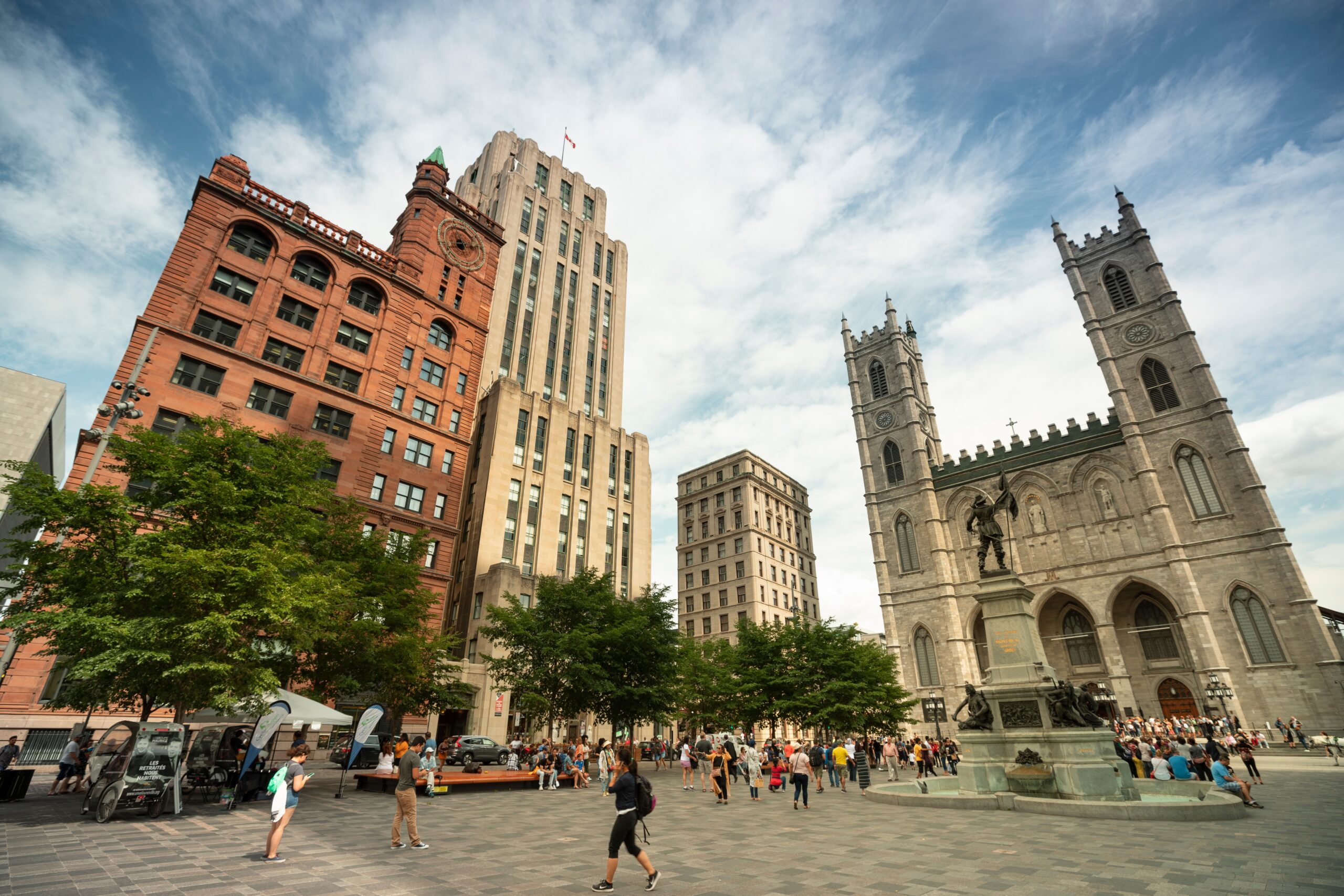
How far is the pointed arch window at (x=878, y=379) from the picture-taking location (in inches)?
2613

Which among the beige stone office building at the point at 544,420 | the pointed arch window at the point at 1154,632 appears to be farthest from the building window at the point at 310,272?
the pointed arch window at the point at 1154,632

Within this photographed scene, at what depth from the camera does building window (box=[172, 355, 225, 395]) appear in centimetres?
2903

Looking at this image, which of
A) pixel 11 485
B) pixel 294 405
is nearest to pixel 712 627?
pixel 294 405

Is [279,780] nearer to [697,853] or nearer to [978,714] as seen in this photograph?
[697,853]

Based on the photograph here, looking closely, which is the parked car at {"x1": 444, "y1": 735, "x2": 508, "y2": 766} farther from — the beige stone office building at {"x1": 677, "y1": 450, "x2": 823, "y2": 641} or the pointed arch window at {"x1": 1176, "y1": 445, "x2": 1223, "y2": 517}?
the pointed arch window at {"x1": 1176, "y1": 445, "x2": 1223, "y2": 517}

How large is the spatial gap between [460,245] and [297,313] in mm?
13949

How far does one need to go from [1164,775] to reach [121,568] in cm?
2856

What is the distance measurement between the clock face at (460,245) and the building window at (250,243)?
1122cm

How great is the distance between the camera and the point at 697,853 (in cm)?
1008

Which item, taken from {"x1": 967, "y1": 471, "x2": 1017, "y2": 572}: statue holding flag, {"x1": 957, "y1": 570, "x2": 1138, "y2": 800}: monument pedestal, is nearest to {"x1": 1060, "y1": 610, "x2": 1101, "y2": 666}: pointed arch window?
{"x1": 967, "y1": 471, "x2": 1017, "y2": 572}: statue holding flag

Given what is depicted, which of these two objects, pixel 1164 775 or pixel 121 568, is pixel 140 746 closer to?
pixel 121 568

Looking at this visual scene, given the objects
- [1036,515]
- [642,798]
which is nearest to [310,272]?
[642,798]

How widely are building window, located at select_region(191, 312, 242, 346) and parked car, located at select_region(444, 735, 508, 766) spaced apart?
78.1 feet

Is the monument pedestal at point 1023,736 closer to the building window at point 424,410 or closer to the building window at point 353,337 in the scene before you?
the building window at point 424,410
